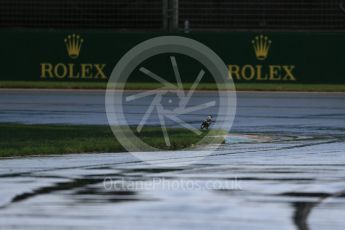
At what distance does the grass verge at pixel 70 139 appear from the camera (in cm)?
1645

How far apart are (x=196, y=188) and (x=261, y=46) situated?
2502 cm

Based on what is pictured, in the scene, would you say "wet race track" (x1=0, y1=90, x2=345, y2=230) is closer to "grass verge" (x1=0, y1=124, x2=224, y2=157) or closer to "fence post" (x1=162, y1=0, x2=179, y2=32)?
"grass verge" (x1=0, y1=124, x2=224, y2=157)

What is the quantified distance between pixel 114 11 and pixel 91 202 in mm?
31030

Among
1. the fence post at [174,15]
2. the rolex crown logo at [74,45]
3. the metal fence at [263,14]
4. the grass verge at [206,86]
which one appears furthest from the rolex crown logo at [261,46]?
the rolex crown logo at [74,45]

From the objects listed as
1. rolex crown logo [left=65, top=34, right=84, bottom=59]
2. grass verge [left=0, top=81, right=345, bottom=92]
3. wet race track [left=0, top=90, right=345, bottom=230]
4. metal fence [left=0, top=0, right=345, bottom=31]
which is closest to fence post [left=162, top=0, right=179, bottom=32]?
metal fence [left=0, top=0, right=345, bottom=31]

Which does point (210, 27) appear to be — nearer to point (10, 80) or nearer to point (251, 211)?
point (10, 80)

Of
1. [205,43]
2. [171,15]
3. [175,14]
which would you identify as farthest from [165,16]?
[205,43]

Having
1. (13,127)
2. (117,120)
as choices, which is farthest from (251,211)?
(117,120)

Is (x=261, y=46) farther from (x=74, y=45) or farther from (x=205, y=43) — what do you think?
(x=74, y=45)

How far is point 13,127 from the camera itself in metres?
20.8

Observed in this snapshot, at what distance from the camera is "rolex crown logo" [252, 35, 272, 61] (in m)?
36.4

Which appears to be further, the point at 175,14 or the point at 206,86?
the point at 175,14

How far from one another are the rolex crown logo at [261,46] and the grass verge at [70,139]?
1605cm

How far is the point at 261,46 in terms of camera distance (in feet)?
120
